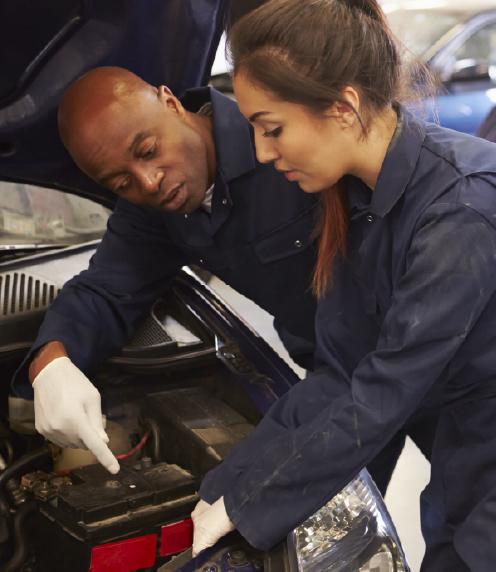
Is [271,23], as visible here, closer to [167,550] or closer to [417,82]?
[417,82]

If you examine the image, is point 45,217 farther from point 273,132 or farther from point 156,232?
point 273,132

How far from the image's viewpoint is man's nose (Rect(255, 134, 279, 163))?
124cm

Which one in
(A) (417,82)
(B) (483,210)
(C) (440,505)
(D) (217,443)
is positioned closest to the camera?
(B) (483,210)

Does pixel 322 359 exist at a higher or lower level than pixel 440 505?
higher

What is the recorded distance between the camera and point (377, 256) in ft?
4.38

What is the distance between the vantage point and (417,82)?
4.38 ft

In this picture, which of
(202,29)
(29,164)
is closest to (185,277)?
(29,164)

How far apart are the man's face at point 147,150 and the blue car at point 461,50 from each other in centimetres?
355

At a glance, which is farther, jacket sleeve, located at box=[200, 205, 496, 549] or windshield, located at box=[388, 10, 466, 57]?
windshield, located at box=[388, 10, 466, 57]

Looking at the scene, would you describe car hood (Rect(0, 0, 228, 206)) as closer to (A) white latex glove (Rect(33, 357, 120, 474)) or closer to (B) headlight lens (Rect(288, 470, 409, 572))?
(A) white latex glove (Rect(33, 357, 120, 474))

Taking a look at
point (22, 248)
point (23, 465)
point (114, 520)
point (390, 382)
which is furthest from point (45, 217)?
point (390, 382)

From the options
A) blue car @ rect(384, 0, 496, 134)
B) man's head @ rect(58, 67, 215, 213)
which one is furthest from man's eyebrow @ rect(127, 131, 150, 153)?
blue car @ rect(384, 0, 496, 134)

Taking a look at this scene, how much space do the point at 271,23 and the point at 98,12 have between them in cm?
65

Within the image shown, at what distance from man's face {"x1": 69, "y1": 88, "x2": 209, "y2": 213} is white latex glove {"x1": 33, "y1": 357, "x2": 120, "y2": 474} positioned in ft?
1.22
